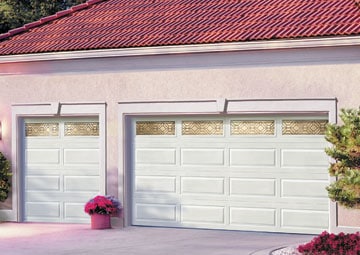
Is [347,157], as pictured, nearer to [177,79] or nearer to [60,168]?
[177,79]

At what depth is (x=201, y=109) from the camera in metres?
18.5

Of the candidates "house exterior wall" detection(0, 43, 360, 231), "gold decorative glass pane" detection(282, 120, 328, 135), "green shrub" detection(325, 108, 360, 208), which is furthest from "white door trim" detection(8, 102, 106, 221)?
"green shrub" detection(325, 108, 360, 208)

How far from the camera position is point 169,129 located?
19094mm

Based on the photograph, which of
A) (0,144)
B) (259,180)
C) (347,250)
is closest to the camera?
(347,250)

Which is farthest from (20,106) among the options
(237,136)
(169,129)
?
(237,136)

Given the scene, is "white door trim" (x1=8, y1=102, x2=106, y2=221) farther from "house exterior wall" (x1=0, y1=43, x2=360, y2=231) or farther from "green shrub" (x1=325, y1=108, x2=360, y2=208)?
"green shrub" (x1=325, y1=108, x2=360, y2=208)

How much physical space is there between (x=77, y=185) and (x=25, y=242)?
11.5 ft

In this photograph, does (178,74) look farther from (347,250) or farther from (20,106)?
(347,250)

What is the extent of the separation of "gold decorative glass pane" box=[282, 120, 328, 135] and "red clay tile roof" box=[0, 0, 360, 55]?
62.5 inches

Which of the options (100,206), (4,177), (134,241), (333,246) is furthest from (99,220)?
(333,246)

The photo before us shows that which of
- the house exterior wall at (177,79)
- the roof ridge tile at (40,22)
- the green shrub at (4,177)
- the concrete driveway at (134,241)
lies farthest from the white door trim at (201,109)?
the roof ridge tile at (40,22)

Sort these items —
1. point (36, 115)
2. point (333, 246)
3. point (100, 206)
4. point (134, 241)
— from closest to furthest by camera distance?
point (333, 246) < point (134, 241) < point (100, 206) < point (36, 115)

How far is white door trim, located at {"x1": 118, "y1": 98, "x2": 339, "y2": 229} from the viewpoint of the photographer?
1730cm

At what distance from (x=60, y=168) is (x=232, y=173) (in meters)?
3.98
